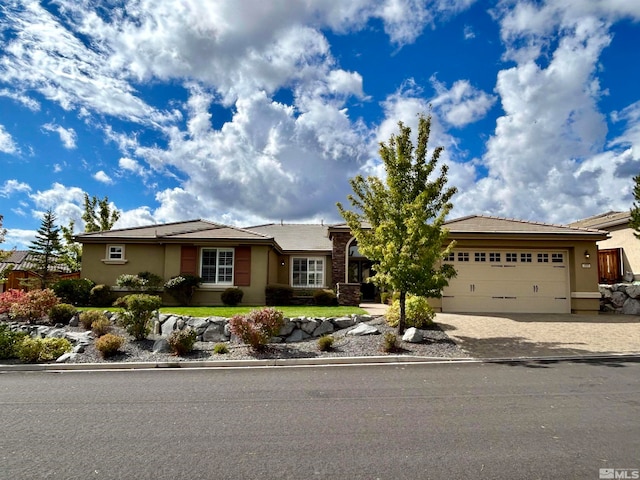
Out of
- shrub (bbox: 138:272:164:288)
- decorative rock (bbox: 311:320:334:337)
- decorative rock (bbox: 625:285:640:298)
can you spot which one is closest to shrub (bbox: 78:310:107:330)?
shrub (bbox: 138:272:164:288)

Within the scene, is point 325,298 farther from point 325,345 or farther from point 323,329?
point 325,345

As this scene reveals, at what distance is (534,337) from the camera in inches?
466

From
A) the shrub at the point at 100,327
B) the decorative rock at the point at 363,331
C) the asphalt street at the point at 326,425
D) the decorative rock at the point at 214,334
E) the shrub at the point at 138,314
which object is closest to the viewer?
the asphalt street at the point at 326,425

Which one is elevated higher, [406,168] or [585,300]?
[406,168]

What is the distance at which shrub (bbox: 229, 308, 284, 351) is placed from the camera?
1045cm

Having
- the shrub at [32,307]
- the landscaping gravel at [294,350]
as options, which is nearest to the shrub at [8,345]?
the landscaping gravel at [294,350]

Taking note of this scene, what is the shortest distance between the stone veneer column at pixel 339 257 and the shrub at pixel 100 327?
10.7 metres

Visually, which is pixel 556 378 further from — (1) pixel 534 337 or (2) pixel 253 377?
(2) pixel 253 377

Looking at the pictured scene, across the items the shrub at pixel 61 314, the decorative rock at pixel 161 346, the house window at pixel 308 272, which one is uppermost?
the house window at pixel 308 272

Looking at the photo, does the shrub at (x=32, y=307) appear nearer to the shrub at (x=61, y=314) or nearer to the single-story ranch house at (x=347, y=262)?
the shrub at (x=61, y=314)

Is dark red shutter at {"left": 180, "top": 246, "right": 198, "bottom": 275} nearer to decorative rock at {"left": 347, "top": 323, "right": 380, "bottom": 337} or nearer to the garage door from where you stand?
decorative rock at {"left": 347, "top": 323, "right": 380, "bottom": 337}

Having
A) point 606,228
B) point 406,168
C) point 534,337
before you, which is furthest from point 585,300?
point 406,168

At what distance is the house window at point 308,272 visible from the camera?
73.2 ft

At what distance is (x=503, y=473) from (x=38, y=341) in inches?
434
